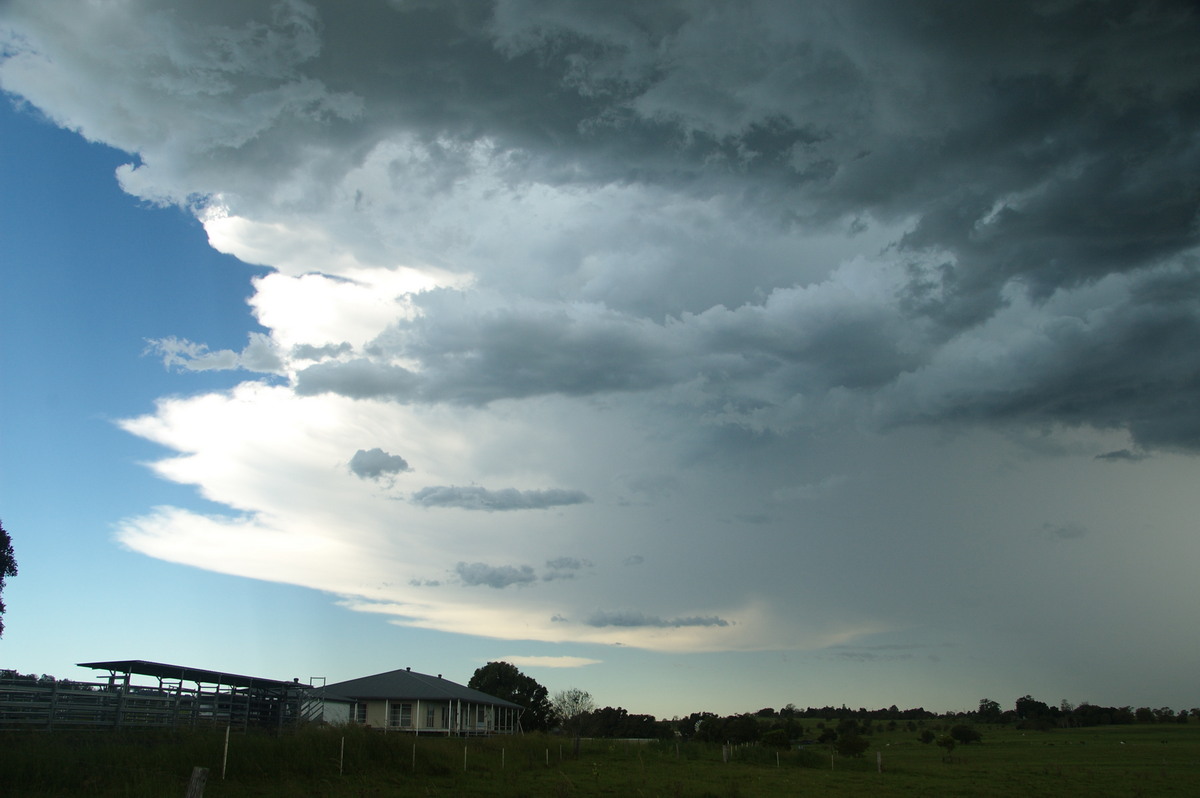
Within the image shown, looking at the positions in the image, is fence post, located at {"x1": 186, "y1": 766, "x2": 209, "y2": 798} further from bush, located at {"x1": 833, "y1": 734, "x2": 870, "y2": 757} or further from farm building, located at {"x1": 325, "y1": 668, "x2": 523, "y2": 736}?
bush, located at {"x1": 833, "y1": 734, "x2": 870, "y2": 757}

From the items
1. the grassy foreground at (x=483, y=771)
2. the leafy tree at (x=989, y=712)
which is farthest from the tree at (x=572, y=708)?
the leafy tree at (x=989, y=712)

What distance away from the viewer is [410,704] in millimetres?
58625

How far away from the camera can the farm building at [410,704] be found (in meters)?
57.6

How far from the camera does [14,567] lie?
3800 cm

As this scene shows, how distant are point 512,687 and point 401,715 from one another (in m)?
36.3

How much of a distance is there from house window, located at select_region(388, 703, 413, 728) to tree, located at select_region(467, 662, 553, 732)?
32960 millimetres

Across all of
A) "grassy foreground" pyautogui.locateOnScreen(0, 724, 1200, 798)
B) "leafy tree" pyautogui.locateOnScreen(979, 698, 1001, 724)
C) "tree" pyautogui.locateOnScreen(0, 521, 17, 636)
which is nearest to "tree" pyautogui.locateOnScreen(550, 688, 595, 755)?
"grassy foreground" pyautogui.locateOnScreen(0, 724, 1200, 798)

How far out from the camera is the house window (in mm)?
58003

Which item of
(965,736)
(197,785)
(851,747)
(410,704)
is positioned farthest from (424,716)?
(965,736)

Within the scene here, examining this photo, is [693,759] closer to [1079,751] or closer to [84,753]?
[84,753]

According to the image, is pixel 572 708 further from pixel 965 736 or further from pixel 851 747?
pixel 965 736

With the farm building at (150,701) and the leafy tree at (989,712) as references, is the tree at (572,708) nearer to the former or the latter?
the farm building at (150,701)

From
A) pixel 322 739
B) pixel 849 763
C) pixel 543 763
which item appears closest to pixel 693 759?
pixel 849 763

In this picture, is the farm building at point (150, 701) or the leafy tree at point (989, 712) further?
the leafy tree at point (989, 712)
